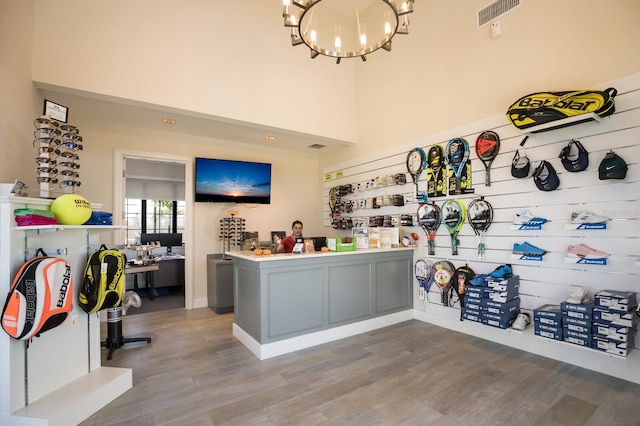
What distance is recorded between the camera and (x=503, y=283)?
3.13 m

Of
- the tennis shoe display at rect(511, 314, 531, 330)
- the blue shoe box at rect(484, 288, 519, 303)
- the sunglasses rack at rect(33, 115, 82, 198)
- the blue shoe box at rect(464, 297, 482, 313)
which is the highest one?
the sunglasses rack at rect(33, 115, 82, 198)

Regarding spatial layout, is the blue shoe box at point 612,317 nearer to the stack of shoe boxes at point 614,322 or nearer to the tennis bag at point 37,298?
the stack of shoe boxes at point 614,322

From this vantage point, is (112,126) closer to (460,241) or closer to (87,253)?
(87,253)

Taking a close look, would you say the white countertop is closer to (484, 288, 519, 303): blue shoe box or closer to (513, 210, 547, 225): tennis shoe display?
(484, 288, 519, 303): blue shoe box

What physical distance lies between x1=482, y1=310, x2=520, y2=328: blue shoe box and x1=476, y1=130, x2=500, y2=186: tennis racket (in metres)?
1.45

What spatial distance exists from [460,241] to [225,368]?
3.08 m

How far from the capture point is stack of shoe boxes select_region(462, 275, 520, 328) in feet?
10.2

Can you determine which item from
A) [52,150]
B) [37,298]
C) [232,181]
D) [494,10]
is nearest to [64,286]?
[37,298]

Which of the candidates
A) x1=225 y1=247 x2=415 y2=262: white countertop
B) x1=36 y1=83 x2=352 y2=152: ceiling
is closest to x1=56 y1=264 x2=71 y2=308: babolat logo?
x1=225 y1=247 x2=415 y2=262: white countertop

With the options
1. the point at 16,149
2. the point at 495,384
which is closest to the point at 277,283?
the point at 495,384

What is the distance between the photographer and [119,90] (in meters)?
3.55

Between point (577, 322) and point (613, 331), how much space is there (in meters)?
0.22

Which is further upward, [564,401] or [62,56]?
[62,56]

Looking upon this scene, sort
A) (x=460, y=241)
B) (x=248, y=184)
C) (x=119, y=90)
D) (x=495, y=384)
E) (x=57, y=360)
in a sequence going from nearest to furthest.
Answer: (x=57, y=360), (x=495, y=384), (x=119, y=90), (x=460, y=241), (x=248, y=184)
